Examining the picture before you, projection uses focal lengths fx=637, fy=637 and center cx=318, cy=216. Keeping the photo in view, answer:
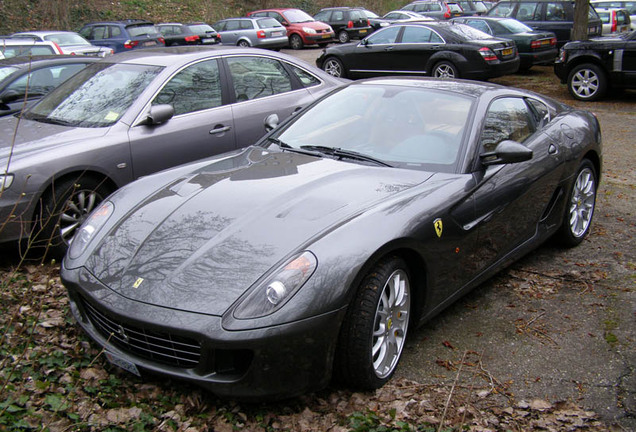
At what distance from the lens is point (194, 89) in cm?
616

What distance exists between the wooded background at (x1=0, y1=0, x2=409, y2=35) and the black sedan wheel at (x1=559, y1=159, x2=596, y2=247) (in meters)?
25.1

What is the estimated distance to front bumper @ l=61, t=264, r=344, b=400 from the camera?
290 cm

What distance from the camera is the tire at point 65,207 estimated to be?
4949 millimetres

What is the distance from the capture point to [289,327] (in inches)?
115

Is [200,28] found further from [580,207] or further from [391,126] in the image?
[391,126]

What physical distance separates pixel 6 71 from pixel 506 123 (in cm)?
681

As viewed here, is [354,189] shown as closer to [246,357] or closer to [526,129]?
[246,357]

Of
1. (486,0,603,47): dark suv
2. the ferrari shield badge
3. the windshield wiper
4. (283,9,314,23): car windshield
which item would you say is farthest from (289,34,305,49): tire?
the ferrari shield badge

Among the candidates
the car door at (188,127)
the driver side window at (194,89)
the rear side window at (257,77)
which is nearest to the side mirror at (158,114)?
the car door at (188,127)

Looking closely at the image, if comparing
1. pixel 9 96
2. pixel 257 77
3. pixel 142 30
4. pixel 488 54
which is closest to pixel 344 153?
pixel 257 77

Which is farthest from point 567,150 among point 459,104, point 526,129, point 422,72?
point 422,72

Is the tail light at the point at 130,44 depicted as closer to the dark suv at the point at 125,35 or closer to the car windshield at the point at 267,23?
the dark suv at the point at 125,35

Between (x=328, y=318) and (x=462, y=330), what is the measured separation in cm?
146

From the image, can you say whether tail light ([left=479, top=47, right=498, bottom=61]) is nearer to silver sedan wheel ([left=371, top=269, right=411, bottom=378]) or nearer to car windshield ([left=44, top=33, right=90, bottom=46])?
car windshield ([left=44, top=33, right=90, bottom=46])
